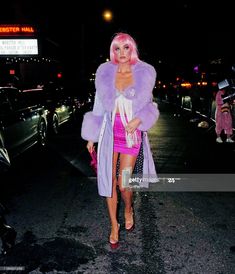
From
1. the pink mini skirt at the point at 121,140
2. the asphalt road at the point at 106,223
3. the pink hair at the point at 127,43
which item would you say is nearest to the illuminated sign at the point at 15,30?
the asphalt road at the point at 106,223

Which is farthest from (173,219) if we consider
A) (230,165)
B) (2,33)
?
(2,33)

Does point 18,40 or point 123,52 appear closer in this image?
point 123,52

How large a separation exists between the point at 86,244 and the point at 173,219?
123cm

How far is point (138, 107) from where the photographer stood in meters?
3.35

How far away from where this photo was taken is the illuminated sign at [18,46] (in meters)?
19.1

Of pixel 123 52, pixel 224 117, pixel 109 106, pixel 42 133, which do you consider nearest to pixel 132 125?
pixel 109 106

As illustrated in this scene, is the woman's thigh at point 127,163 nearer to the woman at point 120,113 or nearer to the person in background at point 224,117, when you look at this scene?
the woman at point 120,113

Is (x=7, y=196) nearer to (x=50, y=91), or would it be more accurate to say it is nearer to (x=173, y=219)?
(x=173, y=219)

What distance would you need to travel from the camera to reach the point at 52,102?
36.7 feet

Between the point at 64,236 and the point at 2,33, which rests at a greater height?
the point at 2,33

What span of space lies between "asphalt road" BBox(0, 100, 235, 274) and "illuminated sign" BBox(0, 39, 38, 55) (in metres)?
12.9

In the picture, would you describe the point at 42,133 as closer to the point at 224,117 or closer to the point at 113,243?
the point at 224,117

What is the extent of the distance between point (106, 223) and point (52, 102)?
7.56m

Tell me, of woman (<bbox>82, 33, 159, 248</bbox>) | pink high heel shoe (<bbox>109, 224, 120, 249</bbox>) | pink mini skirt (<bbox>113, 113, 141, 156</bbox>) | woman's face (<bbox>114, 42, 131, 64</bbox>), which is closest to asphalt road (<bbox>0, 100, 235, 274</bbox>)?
pink high heel shoe (<bbox>109, 224, 120, 249</bbox>)
